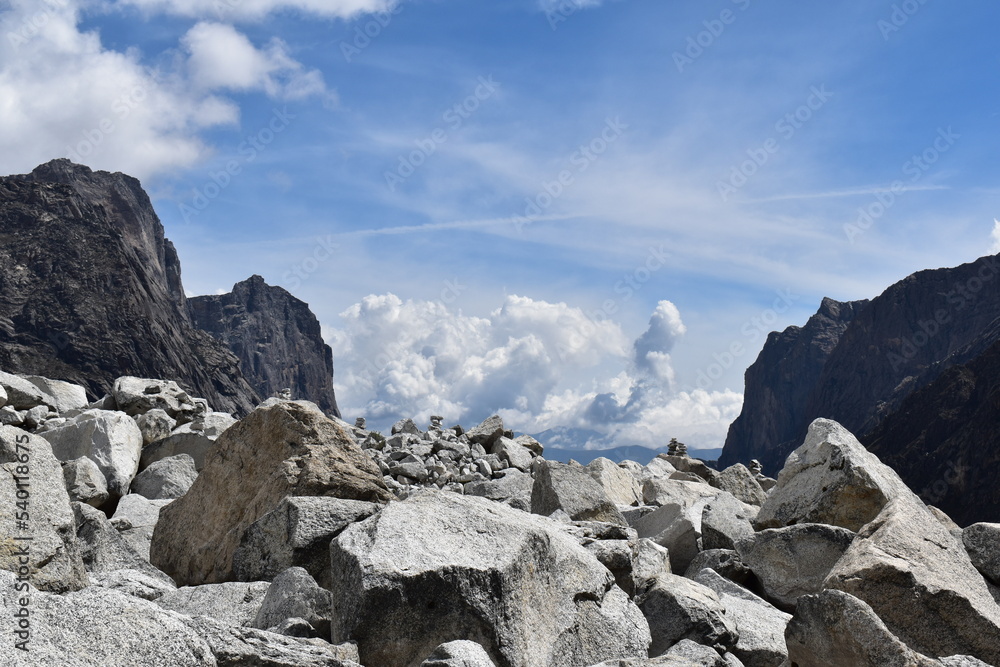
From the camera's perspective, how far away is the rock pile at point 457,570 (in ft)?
16.1

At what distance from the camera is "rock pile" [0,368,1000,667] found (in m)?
4.89

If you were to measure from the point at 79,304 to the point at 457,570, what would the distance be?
134 m

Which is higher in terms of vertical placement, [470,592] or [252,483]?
[252,483]

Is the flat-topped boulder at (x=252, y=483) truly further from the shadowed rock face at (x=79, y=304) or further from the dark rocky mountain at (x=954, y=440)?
the shadowed rock face at (x=79, y=304)

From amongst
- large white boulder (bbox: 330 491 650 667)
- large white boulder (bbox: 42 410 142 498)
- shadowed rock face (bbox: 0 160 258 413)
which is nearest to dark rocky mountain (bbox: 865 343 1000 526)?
large white boulder (bbox: 42 410 142 498)

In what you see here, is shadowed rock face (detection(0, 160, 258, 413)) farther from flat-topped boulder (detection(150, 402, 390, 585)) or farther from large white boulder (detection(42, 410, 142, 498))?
flat-topped boulder (detection(150, 402, 390, 585))

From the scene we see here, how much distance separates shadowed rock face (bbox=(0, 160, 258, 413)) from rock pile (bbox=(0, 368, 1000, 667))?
109777 millimetres

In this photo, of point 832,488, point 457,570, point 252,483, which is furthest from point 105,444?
point 832,488

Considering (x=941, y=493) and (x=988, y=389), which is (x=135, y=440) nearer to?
(x=941, y=493)

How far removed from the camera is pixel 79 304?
123 m

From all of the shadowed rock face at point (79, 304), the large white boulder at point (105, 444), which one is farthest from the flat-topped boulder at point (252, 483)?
the shadowed rock face at point (79, 304)

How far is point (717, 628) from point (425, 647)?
2.76 m

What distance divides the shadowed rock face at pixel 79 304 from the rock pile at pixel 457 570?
110m

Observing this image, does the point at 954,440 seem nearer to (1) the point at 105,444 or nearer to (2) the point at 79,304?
(1) the point at 105,444
